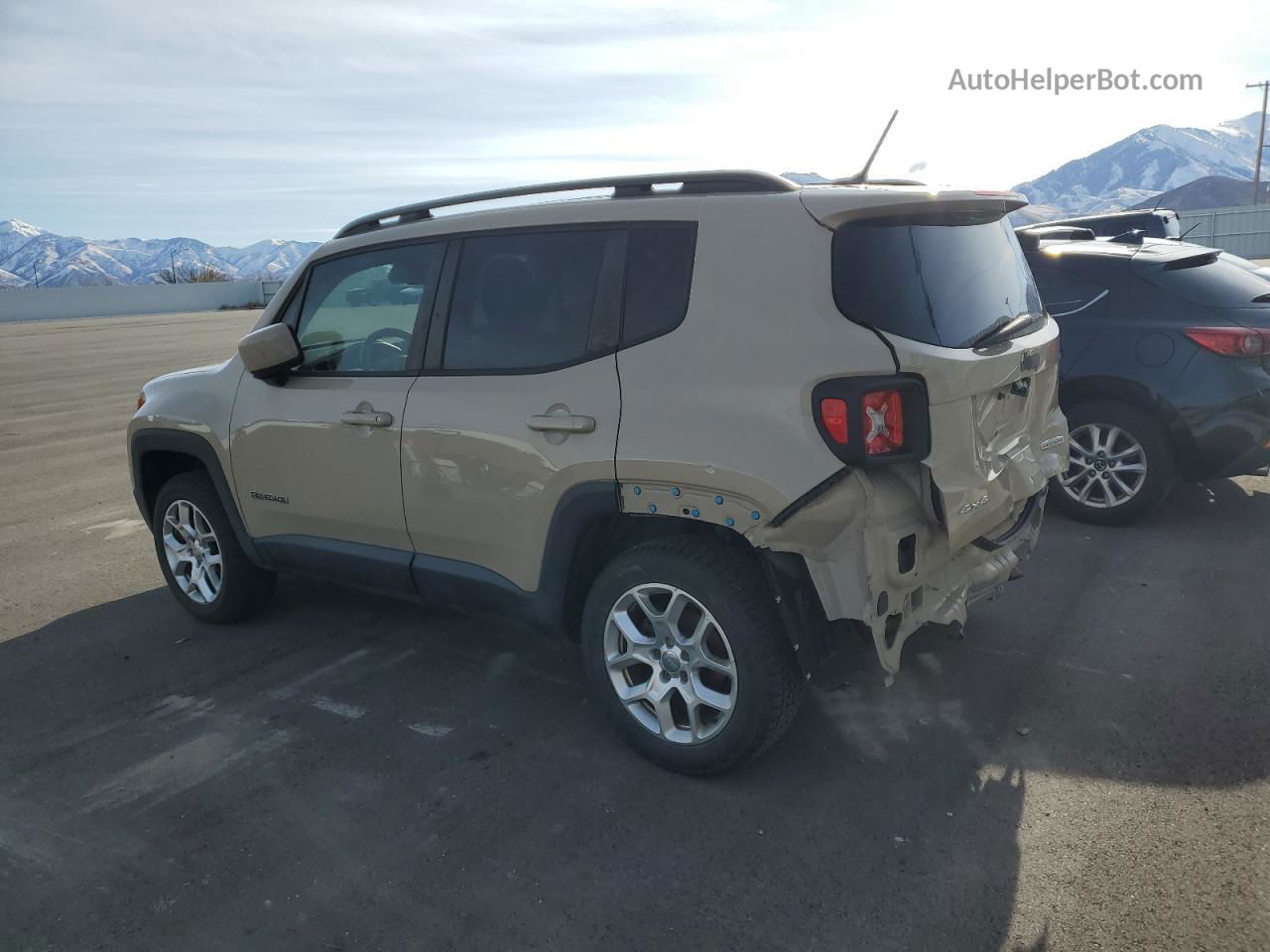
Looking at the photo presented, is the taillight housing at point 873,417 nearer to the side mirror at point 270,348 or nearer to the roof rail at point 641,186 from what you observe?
the roof rail at point 641,186

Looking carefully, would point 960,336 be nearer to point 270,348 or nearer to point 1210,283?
point 270,348

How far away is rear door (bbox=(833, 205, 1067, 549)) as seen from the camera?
2971 millimetres

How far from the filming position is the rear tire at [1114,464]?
223 inches

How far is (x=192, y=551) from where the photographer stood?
5000 mm

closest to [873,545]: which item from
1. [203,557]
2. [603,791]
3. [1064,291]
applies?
[603,791]

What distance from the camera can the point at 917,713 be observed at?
3.74m

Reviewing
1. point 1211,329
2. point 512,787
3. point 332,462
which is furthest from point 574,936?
point 1211,329

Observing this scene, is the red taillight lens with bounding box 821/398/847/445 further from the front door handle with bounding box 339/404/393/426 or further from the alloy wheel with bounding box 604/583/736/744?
the front door handle with bounding box 339/404/393/426

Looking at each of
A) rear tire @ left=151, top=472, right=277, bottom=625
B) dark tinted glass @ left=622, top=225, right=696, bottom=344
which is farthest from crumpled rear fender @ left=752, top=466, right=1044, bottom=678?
rear tire @ left=151, top=472, right=277, bottom=625

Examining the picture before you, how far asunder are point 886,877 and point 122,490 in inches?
286

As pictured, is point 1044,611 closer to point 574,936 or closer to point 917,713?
point 917,713

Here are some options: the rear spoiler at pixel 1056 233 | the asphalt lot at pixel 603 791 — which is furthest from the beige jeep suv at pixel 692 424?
the rear spoiler at pixel 1056 233

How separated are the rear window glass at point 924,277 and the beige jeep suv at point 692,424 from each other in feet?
0.03

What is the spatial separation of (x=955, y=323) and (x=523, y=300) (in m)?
1.55
